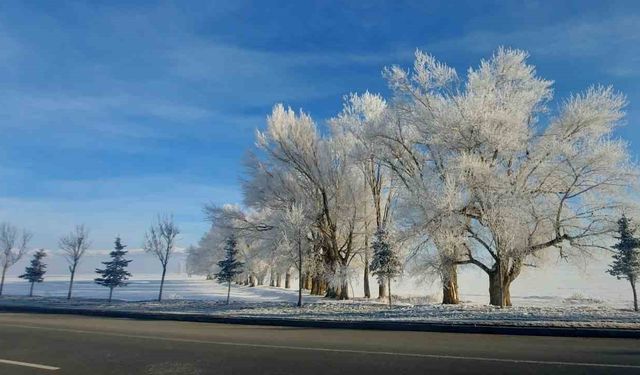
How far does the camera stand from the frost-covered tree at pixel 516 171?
64.1 feet

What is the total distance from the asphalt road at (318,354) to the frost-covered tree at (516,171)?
1027 cm

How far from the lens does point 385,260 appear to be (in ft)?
76.7

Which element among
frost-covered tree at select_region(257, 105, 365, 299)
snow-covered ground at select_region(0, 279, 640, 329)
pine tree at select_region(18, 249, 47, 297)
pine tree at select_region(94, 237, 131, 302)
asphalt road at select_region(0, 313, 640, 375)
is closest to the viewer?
asphalt road at select_region(0, 313, 640, 375)

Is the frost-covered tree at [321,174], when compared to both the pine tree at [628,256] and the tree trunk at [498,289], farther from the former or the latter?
the pine tree at [628,256]

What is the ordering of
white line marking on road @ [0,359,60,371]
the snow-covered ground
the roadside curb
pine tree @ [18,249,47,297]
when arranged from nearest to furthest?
white line marking on road @ [0,359,60,371]
the roadside curb
the snow-covered ground
pine tree @ [18,249,47,297]

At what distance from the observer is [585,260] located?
66.8 feet

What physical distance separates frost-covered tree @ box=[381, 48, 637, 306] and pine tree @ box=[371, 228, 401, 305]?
320 centimetres

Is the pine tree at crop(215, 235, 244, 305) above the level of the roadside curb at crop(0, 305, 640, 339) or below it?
above

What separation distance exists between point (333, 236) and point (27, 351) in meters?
23.5

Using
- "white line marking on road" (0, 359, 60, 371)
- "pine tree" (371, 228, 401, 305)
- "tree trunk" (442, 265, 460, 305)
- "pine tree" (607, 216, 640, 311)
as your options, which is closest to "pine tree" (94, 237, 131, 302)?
"pine tree" (371, 228, 401, 305)

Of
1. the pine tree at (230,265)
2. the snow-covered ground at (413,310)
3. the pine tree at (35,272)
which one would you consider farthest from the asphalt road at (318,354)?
the pine tree at (35,272)

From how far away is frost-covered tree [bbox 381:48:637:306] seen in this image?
64.1ft

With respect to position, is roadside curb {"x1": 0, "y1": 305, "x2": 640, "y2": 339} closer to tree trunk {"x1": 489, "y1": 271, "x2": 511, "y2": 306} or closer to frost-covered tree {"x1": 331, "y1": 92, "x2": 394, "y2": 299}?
tree trunk {"x1": 489, "y1": 271, "x2": 511, "y2": 306}

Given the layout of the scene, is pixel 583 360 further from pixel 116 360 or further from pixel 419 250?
pixel 419 250
